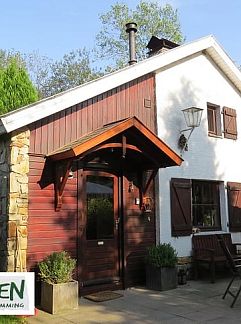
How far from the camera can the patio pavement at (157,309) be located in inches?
219

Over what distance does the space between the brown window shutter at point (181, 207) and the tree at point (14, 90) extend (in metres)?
7.41

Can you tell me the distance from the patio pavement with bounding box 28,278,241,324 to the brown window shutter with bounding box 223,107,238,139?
14.8ft

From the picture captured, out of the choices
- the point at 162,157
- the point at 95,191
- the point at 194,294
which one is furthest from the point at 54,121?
the point at 194,294

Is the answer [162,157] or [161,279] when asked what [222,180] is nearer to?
[162,157]

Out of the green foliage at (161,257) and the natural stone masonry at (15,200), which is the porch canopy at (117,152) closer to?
the natural stone masonry at (15,200)

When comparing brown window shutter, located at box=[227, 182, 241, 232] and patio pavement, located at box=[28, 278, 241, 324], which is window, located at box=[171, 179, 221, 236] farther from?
patio pavement, located at box=[28, 278, 241, 324]

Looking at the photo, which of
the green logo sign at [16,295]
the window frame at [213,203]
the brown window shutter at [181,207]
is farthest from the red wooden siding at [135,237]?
the green logo sign at [16,295]

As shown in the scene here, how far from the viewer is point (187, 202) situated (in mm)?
9000

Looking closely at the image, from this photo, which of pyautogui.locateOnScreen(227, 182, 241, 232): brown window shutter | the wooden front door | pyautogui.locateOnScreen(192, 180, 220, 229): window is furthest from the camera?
pyautogui.locateOnScreen(227, 182, 241, 232): brown window shutter

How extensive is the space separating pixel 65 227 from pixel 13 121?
2.07 meters

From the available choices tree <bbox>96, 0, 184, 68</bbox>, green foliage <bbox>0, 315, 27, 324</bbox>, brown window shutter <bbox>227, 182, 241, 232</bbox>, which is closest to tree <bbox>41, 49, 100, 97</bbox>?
tree <bbox>96, 0, 184, 68</bbox>

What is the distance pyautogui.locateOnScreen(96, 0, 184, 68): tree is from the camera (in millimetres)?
22766

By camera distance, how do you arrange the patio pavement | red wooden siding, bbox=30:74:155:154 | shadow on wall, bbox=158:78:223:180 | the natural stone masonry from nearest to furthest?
1. the patio pavement
2. the natural stone masonry
3. red wooden siding, bbox=30:74:155:154
4. shadow on wall, bbox=158:78:223:180

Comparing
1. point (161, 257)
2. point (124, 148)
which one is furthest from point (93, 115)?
point (161, 257)
